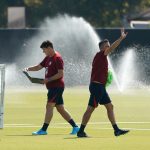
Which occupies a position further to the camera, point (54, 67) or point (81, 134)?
point (54, 67)

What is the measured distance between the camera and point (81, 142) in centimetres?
1805

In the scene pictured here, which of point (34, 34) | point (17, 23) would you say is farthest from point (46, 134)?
point (17, 23)

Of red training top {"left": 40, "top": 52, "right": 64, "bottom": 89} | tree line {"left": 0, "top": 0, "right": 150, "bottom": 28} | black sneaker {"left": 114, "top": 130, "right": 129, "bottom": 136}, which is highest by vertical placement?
red training top {"left": 40, "top": 52, "right": 64, "bottom": 89}

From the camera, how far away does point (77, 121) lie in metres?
23.7

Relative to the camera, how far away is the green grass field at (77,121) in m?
17.4

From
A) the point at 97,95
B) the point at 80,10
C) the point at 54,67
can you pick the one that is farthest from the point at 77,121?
the point at 80,10

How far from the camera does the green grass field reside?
57.2ft

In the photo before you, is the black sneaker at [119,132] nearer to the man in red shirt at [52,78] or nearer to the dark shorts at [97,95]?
the dark shorts at [97,95]

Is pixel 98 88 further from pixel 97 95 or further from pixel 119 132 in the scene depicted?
pixel 119 132

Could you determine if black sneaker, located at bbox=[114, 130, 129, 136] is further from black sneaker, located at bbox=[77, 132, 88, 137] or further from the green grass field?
black sneaker, located at bbox=[77, 132, 88, 137]

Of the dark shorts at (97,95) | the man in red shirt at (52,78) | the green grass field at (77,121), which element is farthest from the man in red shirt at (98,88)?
the man in red shirt at (52,78)

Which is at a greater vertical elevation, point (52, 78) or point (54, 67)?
point (54, 67)

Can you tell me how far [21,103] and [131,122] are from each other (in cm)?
844

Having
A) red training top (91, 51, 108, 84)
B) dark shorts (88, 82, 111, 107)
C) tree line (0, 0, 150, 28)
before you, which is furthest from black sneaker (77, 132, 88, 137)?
tree line (0, 0, 150, 28)
